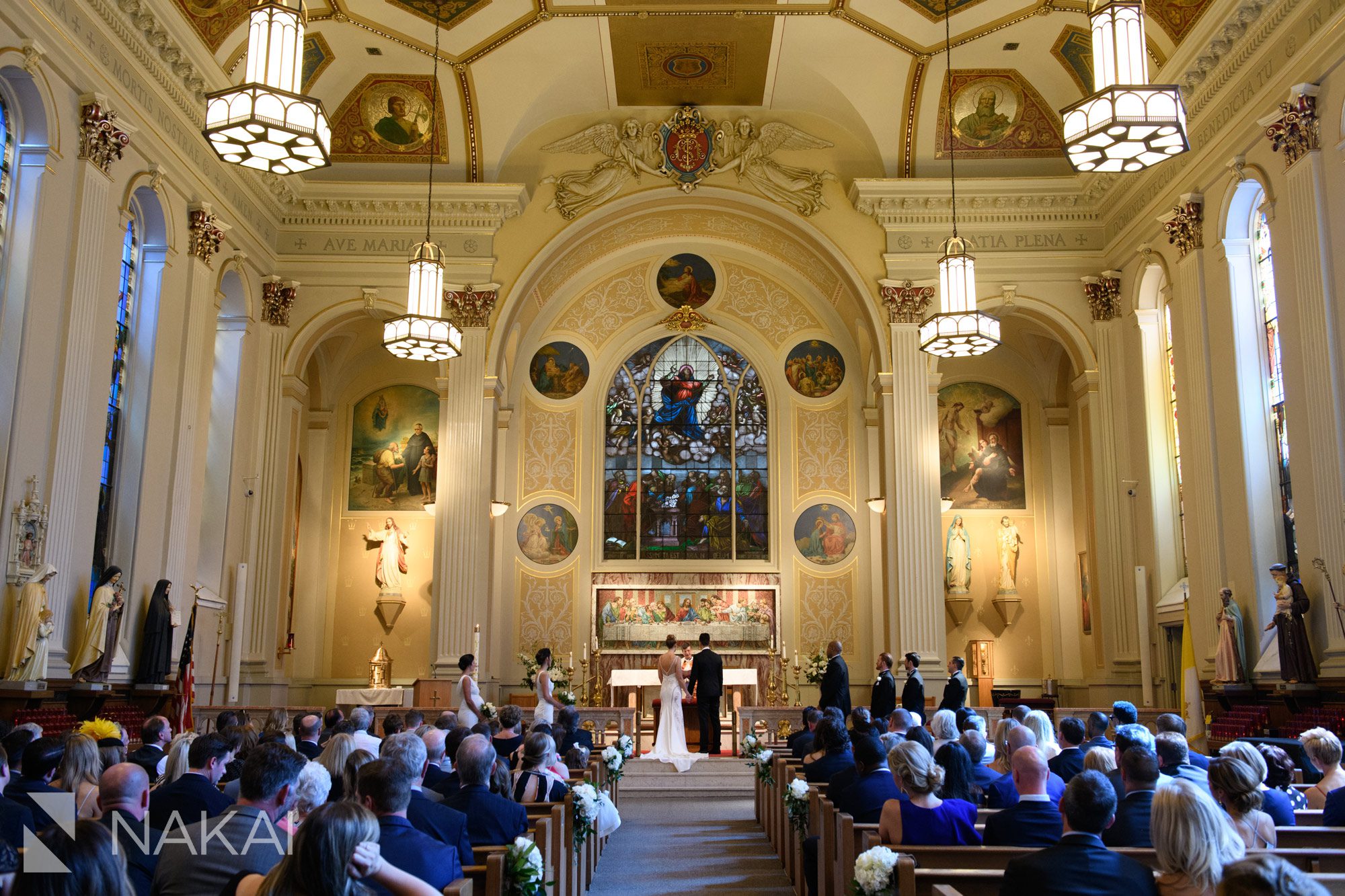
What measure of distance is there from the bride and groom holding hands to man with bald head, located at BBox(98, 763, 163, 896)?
10.2m

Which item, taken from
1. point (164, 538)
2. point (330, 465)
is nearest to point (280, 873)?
point (164, 538)

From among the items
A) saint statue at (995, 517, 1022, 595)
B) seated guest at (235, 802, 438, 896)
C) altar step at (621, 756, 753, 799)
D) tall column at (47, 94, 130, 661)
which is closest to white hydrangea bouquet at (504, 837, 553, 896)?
seated guest at (235, 802, 438, 896)

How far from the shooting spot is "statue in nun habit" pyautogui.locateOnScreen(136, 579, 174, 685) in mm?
12969

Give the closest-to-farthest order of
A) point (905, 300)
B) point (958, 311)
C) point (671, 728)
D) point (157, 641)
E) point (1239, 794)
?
point (1239, 794) < point (157, 641) < point (958, 311) < point (671, 728) < point (905, 300)

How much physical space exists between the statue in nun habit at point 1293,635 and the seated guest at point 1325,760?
18.4ft

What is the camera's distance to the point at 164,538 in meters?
13.9

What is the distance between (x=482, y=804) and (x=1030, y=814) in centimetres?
252

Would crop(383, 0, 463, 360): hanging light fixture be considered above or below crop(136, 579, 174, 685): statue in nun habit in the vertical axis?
above

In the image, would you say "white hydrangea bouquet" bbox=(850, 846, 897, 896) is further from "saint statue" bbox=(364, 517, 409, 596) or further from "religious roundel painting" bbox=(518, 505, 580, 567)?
"saint statue" bbox=(364, 517, 409, 596)

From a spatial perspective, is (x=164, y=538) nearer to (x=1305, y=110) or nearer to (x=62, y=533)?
(x=62, y=533)

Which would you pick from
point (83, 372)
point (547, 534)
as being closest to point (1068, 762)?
point (83, 372)

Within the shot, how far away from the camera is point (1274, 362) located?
13.2 m

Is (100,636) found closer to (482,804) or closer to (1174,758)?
(482,804)

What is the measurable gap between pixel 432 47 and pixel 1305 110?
11.3m
